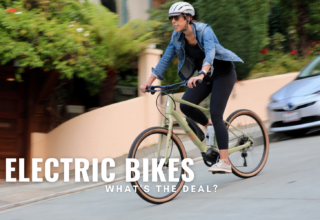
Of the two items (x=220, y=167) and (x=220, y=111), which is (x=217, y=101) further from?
(x=220, y=167)

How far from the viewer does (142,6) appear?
1369 cm

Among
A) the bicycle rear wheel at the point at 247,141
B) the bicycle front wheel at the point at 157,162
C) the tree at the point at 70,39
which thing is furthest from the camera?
the tree at the point at 70,39

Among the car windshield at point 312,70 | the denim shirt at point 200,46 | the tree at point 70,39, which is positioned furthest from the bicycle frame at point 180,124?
the car windshield at point 312,70

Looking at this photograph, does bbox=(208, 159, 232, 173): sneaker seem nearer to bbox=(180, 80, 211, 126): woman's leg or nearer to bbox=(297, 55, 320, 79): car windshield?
bbox=(180, 80, 211, 126): woman's leg

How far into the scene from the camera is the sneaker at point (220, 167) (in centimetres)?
534

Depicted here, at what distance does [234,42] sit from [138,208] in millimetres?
6538

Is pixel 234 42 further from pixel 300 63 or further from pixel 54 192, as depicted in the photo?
pixel 54 192

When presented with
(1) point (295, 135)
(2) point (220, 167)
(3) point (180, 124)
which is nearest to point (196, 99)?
(3) point (180, 124)

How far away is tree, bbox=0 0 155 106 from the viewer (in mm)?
7121

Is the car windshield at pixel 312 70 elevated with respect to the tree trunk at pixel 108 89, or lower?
elevated

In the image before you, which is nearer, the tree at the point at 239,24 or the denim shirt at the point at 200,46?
the denim shirt at the point at 200,46

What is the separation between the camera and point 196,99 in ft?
18.2

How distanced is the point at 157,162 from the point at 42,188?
9.80 feet

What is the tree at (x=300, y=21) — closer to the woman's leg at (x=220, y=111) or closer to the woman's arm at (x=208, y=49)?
the woman's leg at (x=220, y=111)
